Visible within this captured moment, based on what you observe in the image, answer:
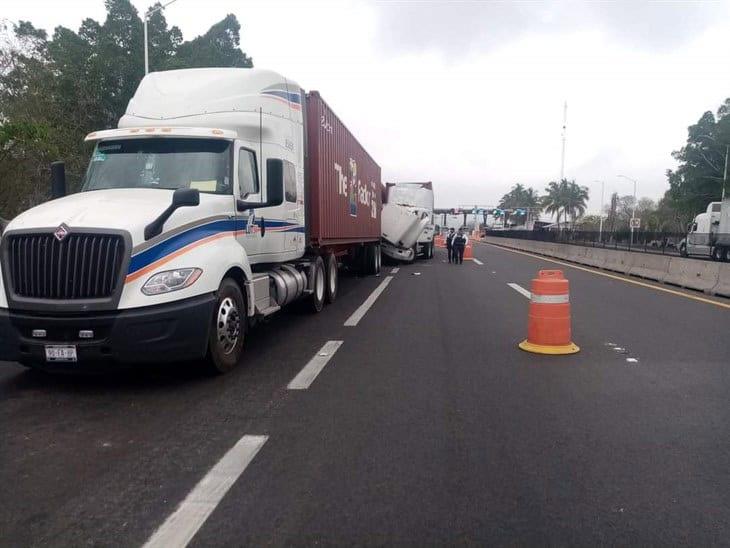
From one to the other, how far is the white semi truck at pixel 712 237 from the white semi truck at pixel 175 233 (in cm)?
2921

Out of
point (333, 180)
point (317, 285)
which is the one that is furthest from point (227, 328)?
point (333, 180)

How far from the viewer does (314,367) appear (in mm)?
6738

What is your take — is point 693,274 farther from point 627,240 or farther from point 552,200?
point 552,200

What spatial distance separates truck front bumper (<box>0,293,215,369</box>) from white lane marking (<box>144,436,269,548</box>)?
146 centimetres

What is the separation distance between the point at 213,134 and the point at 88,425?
3.56 metres

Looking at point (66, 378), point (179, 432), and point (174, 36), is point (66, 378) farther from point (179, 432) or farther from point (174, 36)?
point (174, 36)

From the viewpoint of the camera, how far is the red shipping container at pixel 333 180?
1039 cm

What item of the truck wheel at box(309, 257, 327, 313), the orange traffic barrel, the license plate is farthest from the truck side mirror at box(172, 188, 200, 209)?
the truck wheel at box(309, 257, 327, 313)

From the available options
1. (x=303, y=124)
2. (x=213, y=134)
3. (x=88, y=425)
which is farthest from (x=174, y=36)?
(x=88, y=425)

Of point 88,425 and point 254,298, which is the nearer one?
point 88,425

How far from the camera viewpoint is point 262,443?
14.4ft

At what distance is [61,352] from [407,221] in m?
19.9

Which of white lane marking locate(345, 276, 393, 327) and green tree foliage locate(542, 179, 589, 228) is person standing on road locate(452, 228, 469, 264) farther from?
green tree foliage locate(542, 179, 589, 228)

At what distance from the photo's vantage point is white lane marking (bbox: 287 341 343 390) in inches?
237
